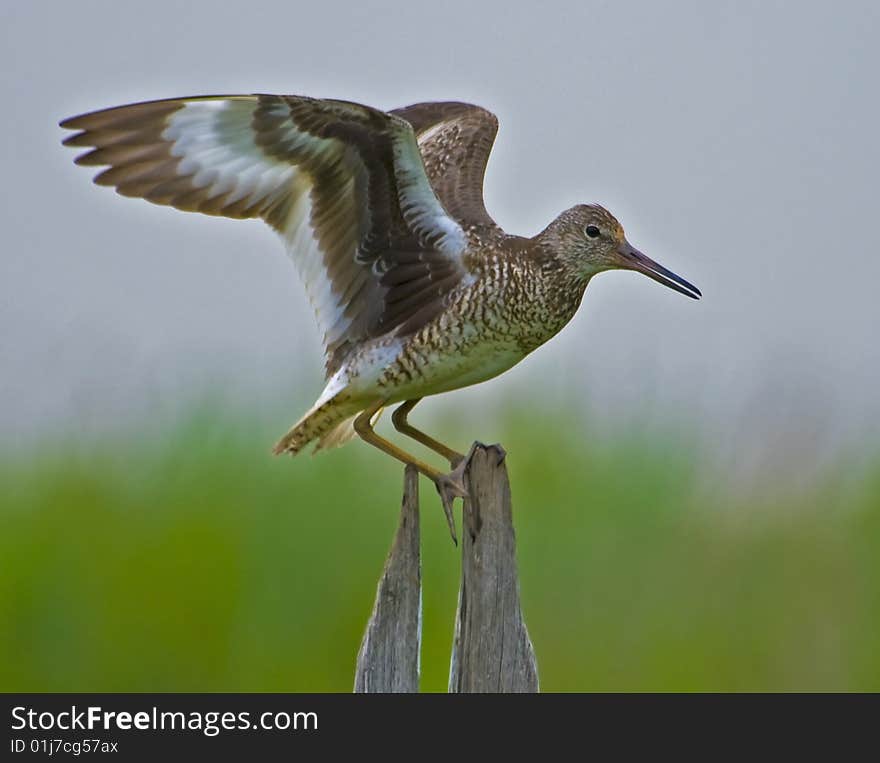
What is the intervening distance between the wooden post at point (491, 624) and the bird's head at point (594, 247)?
69.9 inches

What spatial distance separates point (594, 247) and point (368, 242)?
90cm

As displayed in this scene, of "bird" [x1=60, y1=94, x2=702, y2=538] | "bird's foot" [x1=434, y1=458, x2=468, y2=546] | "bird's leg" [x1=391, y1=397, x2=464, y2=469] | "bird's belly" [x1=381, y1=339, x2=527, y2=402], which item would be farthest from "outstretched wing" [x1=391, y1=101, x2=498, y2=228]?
"bird's foot" [x1=434, y1=458, x2=468, y2=546]

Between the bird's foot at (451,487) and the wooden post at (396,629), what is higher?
the bird's foot at (451,487)

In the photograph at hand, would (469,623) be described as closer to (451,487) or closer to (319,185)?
(451,487)

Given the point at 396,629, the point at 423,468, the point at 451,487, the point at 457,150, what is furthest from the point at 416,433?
the point at 396,629

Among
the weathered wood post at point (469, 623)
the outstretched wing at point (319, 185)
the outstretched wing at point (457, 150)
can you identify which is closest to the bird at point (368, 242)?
the outstretched wing at point (319, 185)

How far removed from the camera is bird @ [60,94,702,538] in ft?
17.9

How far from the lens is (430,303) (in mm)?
5844

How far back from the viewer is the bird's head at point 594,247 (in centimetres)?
607

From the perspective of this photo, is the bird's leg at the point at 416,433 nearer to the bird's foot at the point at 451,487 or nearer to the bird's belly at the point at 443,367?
the bird's belly at the point at 443,367

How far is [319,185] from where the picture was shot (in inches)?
225

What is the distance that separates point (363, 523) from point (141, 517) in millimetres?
966

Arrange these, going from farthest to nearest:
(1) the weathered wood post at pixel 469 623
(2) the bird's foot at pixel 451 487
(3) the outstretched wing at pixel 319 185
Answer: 1. (3) the outstretched wing at pixel 319 185
2. (2) the bird's foot at pixel 451 487
3. (1) the weathered wood post at pixel 469 623

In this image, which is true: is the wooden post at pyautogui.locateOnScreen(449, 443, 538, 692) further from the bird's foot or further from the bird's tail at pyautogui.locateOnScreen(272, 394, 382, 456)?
the bird's tail at pyautogui.locateOnScreen(272, 394, 382, 456)
